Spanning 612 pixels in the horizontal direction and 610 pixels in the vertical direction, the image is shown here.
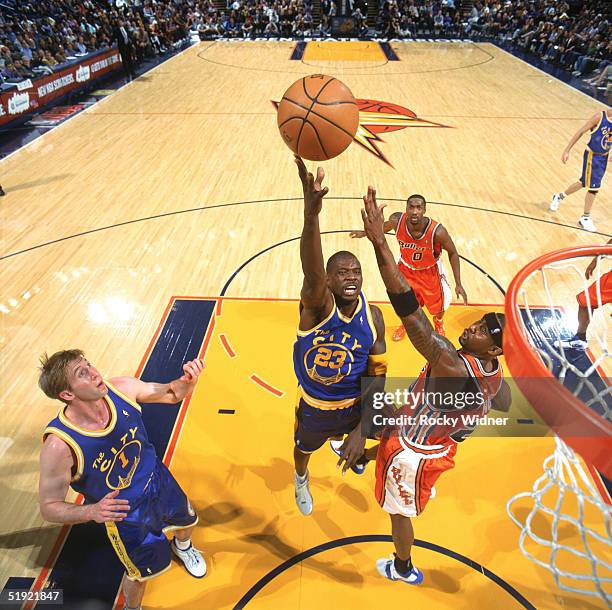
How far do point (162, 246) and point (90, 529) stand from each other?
13.3 feet

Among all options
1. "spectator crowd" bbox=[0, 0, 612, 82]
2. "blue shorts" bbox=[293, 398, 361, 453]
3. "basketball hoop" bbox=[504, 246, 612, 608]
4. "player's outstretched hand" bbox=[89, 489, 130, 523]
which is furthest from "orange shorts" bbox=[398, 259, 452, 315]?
"spectator crowd" bbox=[0, 0, 612, 82]

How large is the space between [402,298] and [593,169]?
613cm

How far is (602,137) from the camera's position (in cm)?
639

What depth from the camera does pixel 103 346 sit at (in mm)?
4832

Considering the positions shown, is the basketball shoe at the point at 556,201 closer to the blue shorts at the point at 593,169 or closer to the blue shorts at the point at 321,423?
the blue shorts at the point at 593,169

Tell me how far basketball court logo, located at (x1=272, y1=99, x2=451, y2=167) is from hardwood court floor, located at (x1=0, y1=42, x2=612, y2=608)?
30 cm

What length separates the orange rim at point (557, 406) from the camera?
154 cm

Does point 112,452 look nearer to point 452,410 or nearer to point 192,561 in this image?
point 192,561

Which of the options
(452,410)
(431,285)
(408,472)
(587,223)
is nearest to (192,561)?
(408,472)

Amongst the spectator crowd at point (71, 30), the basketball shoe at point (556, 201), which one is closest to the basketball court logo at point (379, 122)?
the basketball shoe at point (556, 201)

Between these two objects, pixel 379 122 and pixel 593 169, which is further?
pixel 379 122

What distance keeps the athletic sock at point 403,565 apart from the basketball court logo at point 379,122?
26.3ft

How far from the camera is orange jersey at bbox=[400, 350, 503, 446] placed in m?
2.30

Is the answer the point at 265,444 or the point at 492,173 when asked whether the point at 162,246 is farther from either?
the point at 492,173
